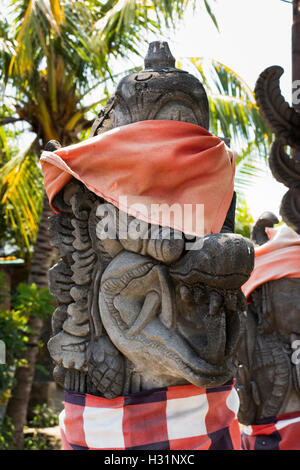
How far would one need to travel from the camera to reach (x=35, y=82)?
5.58 metres

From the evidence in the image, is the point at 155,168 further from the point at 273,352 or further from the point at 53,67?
the point at 53,67

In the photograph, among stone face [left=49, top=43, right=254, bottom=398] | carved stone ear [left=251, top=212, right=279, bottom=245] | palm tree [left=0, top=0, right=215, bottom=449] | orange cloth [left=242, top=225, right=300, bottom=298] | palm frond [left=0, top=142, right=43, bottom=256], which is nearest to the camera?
stone face [left=49, top=43, right=254, bottom=398]

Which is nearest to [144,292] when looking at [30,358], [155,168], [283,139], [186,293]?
[186,293]

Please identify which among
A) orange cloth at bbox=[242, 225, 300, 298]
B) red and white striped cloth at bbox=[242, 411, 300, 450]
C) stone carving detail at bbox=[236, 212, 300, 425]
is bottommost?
red and white striped cloth at bbox=[242, 411, 300, 450]

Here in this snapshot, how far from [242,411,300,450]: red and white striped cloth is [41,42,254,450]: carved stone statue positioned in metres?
1.07

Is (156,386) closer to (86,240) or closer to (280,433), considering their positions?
(86,240)

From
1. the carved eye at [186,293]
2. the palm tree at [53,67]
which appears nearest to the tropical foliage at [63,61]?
the palm tree at [53,67]

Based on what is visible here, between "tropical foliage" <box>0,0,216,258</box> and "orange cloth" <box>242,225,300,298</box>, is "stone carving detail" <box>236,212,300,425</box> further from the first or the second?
"tropical foliage" <box>0,0,216,258</box>

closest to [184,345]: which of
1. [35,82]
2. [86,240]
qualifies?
[86,240]

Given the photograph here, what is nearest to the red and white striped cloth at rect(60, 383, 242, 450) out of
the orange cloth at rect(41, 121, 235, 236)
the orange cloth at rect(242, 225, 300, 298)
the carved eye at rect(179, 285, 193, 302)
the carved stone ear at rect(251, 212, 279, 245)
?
the carved eye at rect(179, 285, 193, 302)

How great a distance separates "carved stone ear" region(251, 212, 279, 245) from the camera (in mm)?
3122

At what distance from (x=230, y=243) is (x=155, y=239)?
245mm

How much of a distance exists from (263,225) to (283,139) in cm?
52

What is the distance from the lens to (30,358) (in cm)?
541
